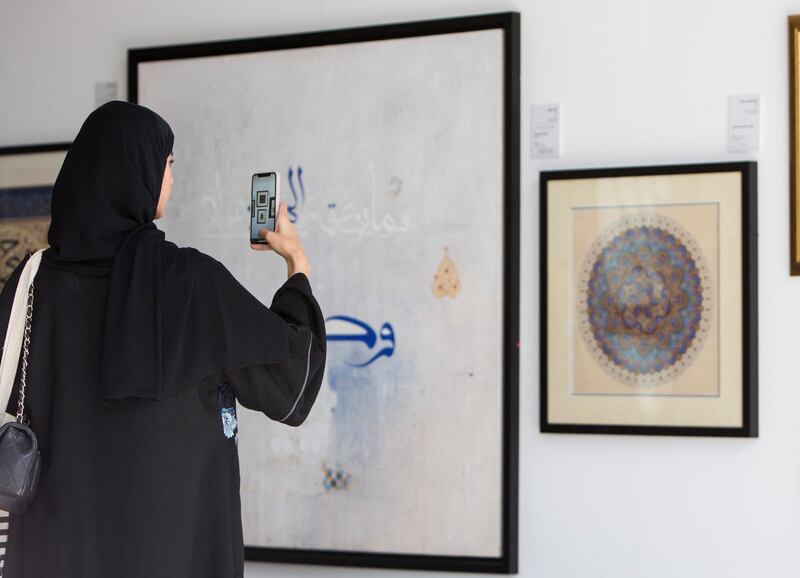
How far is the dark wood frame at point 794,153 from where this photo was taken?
203 cm

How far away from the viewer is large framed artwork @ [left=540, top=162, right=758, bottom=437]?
206cm

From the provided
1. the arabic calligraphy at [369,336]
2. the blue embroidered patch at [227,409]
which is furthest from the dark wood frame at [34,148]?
the blue embroidered patch at [227,409]

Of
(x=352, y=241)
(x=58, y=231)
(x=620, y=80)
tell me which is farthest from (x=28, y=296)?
(x=620, y=80)

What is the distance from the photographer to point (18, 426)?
1.42 m

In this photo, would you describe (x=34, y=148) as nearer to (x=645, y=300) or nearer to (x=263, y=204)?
(x=263, y=204)

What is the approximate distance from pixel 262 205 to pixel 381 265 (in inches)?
25.0

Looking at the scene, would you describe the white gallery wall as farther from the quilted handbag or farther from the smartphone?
the quilted handbag

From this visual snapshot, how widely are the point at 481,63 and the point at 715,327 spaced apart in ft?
2.48

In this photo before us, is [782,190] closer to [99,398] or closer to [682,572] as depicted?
[682,572]

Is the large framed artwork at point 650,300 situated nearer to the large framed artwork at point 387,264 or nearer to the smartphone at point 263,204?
the large framed artwork at point 387,264

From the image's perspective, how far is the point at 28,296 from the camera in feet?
4.91

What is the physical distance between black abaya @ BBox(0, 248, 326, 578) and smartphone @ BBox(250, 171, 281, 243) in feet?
0.72

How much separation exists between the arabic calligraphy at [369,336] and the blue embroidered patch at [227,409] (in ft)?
2.48

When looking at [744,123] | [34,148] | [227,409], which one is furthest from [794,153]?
[34,148]
